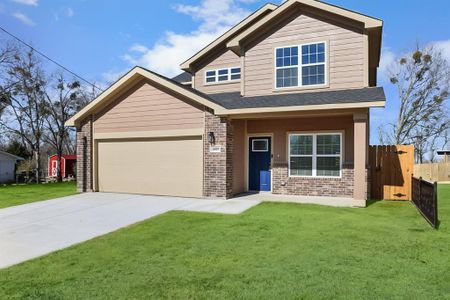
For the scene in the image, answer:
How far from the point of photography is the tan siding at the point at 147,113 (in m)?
12.6

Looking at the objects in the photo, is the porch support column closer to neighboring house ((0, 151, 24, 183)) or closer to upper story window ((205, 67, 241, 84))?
upper story window ((205, 67, 241, 84))

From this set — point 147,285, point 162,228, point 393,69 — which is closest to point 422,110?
point 393,69

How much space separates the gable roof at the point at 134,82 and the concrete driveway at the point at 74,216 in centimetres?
332

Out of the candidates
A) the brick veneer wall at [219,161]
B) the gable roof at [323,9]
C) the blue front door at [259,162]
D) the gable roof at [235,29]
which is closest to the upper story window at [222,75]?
the gable roof at [235,29]

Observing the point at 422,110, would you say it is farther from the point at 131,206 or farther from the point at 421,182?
the point at 131,206

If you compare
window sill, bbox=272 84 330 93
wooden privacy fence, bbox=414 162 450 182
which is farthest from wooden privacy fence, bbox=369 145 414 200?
wooden privacy fence, bbox=414 162 450 182

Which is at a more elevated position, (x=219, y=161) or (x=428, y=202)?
(x=219, y=161)

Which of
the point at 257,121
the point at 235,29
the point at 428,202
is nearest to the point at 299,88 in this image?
the point at 257,121

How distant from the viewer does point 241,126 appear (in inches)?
526

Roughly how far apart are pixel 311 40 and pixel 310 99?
8.48 ft

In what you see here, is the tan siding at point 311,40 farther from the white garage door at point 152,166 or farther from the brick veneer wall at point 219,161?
the white garage door at point 152,166

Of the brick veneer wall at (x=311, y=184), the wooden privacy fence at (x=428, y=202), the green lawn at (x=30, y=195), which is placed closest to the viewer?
the wooden privacy fence at (x=428, y=202)

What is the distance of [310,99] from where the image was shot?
11352 mm

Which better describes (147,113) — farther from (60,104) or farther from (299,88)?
(60,104)
